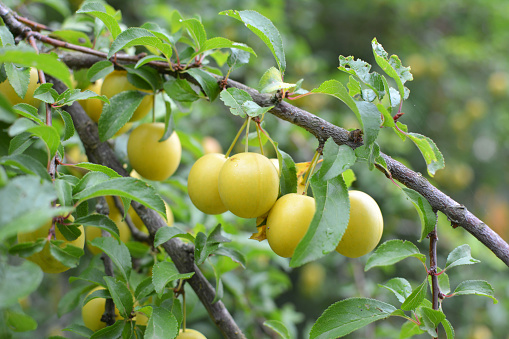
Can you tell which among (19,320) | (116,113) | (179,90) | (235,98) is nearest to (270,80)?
(235,98)

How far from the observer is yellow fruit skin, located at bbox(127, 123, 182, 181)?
0.87m

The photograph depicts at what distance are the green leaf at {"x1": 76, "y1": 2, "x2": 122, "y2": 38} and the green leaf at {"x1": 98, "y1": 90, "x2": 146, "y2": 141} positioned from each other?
0.37 feet

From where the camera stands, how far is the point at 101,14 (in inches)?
26.9

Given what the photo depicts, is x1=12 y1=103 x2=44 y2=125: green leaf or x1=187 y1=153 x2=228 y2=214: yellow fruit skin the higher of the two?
x1=12 y1=103 x2=44 y2=125: green leaf

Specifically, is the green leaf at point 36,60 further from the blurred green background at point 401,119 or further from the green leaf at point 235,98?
the blurred green background at point 401,119

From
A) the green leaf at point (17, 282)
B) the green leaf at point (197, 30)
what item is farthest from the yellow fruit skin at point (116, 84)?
the green leaf at point (17, 282)

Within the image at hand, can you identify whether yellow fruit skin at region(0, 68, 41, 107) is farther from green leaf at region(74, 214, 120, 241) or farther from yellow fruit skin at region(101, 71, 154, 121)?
green leaf at region(74, 214, 120, 241)

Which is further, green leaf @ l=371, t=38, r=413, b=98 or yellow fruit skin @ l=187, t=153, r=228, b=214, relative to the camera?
yellow fruit skin @ l=187, t=153, r=228, b=214

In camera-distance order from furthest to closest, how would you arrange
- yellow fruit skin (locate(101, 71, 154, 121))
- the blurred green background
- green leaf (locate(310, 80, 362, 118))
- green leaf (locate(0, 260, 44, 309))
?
the blurred green background, yellow fruit skin (locate(101, 71, 154, 121)), green leaf (locate(310, 80, 362, 118)), green leaf (locate(0, 260, 44, 309))

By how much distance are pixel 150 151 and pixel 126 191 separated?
35 centimetres

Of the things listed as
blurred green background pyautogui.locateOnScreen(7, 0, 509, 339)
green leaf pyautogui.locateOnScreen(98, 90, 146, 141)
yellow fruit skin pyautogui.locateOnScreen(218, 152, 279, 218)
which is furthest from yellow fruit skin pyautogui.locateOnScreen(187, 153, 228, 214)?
blurred green background pyautogui.locateOnScreen(7, 0, 509, 339)

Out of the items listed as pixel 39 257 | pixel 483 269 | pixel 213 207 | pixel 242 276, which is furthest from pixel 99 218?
pixel 483 269

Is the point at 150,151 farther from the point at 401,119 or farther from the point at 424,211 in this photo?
the point at 401,119

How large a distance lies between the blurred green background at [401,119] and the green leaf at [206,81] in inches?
26.8
